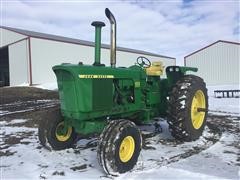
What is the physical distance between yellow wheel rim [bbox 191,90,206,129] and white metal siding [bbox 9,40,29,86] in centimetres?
2372

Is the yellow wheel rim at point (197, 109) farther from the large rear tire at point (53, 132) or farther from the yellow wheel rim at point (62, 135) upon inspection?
the large rear tire at point (53, 132)

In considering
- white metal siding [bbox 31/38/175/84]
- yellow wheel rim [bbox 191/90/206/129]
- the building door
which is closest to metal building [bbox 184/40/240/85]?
white metal siding [bbox 31/38/175/84]

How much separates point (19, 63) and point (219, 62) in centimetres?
1927

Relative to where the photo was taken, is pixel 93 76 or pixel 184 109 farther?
pixel 184 109

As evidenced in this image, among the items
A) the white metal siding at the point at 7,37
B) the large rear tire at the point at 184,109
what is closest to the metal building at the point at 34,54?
the white metal siding at the point at 7,37

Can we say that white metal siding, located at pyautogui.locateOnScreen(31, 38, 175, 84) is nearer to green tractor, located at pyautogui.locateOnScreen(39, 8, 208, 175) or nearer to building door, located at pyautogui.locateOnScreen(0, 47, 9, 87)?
building door, located at pyautogui.locateOnScreen(0, 47, 9, 87)

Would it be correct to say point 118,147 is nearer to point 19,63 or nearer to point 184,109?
point 184,109

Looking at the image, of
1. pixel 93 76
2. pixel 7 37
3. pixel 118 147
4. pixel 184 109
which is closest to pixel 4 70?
pixel 7 37

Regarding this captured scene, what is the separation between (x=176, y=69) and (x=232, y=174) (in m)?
3.16

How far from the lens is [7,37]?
32531 mm

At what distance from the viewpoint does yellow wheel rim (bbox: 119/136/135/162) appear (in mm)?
5441

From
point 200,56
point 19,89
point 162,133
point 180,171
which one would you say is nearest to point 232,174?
point 180,171

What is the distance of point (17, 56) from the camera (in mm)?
30922

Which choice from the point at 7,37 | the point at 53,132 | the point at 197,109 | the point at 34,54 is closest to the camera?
the point at 53,132
